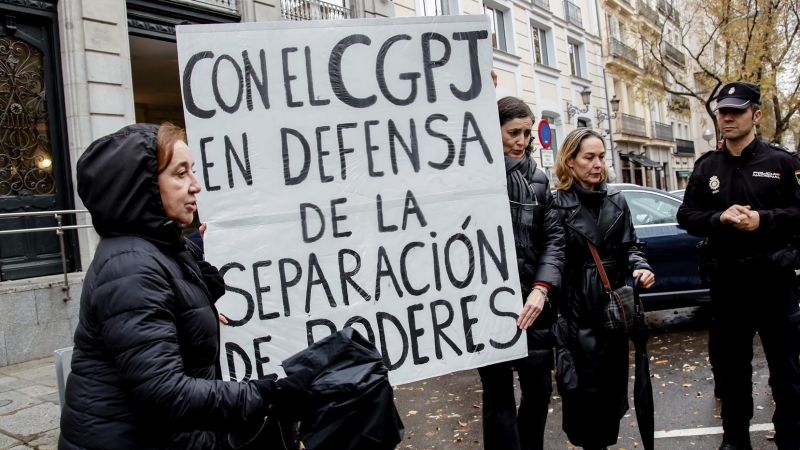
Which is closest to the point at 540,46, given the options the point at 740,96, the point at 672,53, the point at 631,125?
the point at 631,125

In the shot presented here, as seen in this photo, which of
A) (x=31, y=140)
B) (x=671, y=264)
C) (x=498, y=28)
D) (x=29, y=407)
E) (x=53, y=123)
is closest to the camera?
(x=29, y=407)

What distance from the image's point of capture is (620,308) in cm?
302

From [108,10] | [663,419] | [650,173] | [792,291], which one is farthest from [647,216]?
[650,173]

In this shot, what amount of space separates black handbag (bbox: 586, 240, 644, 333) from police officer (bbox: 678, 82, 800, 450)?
730mm

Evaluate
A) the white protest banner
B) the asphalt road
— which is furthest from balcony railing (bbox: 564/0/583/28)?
the white protest banner

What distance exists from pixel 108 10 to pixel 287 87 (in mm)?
7431

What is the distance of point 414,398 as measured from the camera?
17.0 ft

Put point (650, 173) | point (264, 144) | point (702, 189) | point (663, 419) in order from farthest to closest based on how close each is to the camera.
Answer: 1. point (650, 173)
2. point (663, 419)
3. point (702, 189)
4. point (264, 144)

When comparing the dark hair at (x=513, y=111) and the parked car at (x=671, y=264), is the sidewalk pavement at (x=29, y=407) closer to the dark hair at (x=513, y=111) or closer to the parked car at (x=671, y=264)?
the dark hair at (x=513, y=111)

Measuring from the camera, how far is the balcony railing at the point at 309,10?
38.8ft

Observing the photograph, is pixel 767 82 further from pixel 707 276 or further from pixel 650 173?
pixel 650 173

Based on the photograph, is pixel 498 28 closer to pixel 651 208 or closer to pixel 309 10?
pixel 309 10

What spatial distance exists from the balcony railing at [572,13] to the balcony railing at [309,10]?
48.6ft

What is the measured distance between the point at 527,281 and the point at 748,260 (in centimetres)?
130
